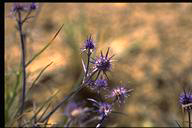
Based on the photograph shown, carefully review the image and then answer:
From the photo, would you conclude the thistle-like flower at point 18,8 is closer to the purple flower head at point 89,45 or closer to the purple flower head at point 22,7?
the purple flower head at point 22,7

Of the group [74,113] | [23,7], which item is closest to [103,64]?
[23,7]

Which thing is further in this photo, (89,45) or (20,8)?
(20,8)

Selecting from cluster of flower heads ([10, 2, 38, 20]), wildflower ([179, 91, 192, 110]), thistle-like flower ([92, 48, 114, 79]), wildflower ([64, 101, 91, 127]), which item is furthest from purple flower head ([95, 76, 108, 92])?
wildflower ([64, 101, 91, 127])

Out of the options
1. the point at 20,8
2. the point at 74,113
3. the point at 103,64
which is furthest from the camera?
the point at 74,113

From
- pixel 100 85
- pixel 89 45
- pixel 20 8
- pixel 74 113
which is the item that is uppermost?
pixel 20 8

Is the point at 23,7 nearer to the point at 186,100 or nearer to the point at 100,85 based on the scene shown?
the point at 100,85

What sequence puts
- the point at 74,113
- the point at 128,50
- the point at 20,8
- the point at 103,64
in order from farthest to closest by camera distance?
1. the point at 128,50
2. the point at 74,113
3. the point at 20,8
4. the point at 103,64

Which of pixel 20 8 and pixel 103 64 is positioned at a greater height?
pixel 20 8

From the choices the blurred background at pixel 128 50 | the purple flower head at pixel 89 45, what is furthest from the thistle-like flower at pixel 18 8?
the blurred background at pixel 128 50

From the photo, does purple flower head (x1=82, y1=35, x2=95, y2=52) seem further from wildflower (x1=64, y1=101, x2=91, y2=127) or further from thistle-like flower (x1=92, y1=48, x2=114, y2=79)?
wildflower (x1=64, y1=101, x2=91, y2=127)
